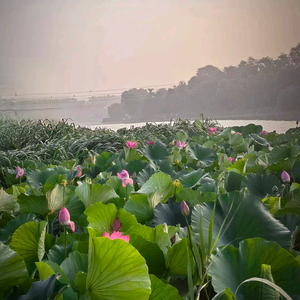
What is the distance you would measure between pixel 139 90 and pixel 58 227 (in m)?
12.7

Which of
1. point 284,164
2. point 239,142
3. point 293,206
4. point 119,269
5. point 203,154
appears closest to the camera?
point 119,269

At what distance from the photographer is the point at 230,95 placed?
11.8 m

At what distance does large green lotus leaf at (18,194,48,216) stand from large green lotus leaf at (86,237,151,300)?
0.31m

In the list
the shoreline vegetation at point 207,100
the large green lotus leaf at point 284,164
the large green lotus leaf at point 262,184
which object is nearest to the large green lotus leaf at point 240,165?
the large green lotus leaf at point 284,164

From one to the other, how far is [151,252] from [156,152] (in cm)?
96

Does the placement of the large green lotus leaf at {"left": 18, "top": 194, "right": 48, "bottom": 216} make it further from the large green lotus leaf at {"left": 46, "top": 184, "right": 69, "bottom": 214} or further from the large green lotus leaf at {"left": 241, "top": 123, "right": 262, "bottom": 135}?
the large green lotus leaf at {"left": 241, "top": 123, "right": 262, "bottom": 135}

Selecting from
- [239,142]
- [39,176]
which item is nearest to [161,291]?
[39,176]

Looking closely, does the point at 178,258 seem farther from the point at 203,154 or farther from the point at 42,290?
the point at 203,154

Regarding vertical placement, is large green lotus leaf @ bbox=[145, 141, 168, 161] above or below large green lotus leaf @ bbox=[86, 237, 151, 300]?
below

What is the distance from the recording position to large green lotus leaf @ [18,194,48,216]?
526mm

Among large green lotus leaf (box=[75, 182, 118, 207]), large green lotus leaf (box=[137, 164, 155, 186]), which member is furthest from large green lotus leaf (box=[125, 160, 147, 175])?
large green lotus leaf (box=[75, 182, 118, 207])

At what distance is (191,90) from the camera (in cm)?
1243

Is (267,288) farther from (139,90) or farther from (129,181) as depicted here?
(139,90)

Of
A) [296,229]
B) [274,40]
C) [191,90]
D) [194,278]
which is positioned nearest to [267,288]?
[194,278]
